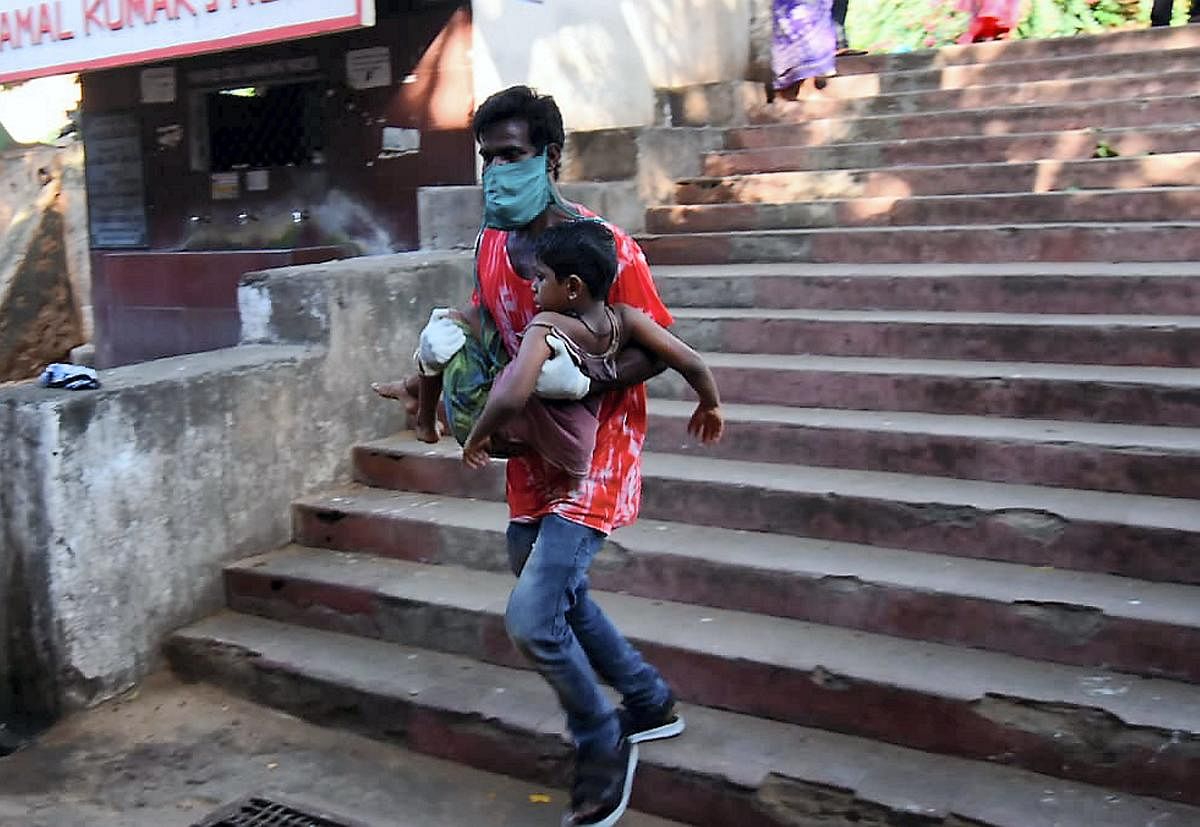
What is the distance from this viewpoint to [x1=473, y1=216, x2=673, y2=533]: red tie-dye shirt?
2.94 m

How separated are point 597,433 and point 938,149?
4.39m

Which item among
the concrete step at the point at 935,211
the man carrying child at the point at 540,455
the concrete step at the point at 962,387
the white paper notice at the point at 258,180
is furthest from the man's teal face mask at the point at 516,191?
the white paper notice at the point at 258,180

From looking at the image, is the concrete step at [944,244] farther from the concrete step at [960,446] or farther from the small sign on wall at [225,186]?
the small sign on wall at [225,186]

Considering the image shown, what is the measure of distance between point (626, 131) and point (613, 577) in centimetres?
345

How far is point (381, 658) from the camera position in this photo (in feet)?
13.4

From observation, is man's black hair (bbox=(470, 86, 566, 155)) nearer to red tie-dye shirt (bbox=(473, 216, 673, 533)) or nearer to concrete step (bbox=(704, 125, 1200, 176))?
red tie-dye shirt (bbox=(473, 216, 673, 533))

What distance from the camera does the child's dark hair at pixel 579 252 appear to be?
273cm

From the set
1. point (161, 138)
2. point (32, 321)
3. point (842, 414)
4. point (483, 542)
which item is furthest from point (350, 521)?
point (32, 321)

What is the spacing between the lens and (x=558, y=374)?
271 centimetres

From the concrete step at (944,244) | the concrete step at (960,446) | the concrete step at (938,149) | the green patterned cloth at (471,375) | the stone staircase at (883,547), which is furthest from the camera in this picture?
Result: the concrete step at (938,149)

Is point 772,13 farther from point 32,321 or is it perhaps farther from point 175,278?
point 32,321

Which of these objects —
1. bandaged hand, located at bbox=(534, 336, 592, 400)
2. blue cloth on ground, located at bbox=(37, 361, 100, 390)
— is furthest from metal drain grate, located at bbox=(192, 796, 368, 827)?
blue cloth on ground, located at bbox=(37, 361, 100, 390)

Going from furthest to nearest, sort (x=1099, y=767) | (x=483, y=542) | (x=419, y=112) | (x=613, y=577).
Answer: (x=419, y=112)
(x=483, y=542)
(x=613, y=577)
(x=1099, y=767)

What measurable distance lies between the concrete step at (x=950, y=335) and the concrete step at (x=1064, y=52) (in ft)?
10.5
